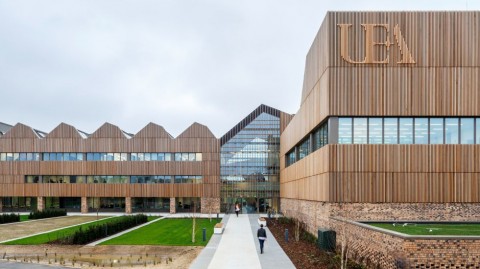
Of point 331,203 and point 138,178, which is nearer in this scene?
point 331,203

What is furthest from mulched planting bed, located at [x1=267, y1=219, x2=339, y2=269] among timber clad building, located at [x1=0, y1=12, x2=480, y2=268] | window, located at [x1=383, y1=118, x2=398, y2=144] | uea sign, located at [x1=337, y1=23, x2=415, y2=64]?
uea sign, located at [x1=337, y1=23, x2=415, y2=64]

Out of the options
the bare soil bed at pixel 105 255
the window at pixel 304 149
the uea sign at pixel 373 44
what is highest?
the uea sign at pixel 373 44

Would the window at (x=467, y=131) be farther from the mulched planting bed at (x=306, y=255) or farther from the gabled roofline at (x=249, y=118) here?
the gabled roofline at (x=249, y=118)

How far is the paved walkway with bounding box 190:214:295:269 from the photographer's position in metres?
18.2

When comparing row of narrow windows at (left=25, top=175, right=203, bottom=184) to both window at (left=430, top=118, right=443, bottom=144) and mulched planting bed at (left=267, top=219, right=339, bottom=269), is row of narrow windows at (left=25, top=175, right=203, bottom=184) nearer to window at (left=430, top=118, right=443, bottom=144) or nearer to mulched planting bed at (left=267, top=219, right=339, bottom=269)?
mulched planting bed at (left=267, top=219, right=339, bottom=269)

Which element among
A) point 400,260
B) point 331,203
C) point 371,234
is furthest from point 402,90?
point 400,260

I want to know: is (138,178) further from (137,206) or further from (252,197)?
(252,197)

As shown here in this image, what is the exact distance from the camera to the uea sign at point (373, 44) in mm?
22266

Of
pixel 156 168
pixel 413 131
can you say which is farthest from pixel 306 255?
pixel 156 168

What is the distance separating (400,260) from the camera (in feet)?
45.2

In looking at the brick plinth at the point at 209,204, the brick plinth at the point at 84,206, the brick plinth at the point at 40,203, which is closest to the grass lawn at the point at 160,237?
the brick plinth at the point at 209,204

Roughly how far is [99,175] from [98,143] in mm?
3807

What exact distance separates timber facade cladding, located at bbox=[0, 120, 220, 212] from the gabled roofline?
152 centimetres

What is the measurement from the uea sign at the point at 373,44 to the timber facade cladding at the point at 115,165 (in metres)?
31.0
